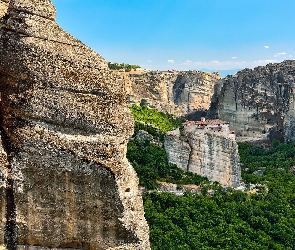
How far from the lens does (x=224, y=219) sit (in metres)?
32.2

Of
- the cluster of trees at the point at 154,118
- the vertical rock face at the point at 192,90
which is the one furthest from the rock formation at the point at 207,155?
the vertical rock face at the point at 192,90

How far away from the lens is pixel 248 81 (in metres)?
66.9

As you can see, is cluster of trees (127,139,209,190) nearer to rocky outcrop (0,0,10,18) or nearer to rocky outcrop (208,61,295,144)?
rocky outcrop (0,0,10,18)

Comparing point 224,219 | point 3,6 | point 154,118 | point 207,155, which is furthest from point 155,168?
point 3,6

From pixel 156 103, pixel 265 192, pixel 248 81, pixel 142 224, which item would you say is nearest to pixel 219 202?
pixel 265 192

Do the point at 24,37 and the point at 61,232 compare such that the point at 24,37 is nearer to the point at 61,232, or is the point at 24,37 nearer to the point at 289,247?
the point at 61,232

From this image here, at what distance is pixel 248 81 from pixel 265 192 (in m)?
31.3

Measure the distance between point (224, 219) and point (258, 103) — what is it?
3698 centimetres

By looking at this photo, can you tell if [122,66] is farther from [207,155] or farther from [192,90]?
[207,155]

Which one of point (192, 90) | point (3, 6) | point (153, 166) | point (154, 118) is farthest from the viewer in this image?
point (192, 90)

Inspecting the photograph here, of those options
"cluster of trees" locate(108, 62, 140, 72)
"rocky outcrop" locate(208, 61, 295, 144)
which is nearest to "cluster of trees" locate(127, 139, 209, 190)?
"rocky outcrop" locate(208, 61, 295, 144)

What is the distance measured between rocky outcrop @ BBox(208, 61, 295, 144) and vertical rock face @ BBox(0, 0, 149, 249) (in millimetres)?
56351

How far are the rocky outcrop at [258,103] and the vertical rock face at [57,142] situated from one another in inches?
2219

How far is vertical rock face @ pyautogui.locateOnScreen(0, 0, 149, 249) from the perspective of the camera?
37.5 feet
